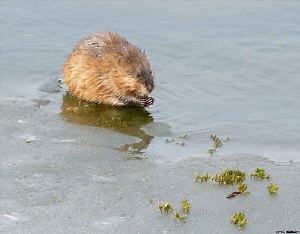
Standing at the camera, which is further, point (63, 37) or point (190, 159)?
point (63, 37)

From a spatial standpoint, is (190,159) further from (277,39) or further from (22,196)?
(277,39)

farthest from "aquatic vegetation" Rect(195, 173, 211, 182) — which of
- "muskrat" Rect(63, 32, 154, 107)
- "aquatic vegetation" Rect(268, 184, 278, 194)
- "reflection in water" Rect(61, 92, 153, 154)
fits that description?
"muskrat" Rect(63, 32, 154, 107)

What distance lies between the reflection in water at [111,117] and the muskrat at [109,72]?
10cm

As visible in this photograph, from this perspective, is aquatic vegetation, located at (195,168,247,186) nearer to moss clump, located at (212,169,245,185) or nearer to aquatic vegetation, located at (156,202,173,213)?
moss clump, located at (212,169,245,185)

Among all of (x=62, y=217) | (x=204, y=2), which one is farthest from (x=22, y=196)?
(x=204, y=2)

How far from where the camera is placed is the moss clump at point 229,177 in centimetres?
686

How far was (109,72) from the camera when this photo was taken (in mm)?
9211

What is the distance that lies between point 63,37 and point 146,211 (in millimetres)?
5348

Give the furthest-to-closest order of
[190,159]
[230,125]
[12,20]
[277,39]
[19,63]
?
[12,20] < [277,39] < [19,63] < [230,125] < [190,159]

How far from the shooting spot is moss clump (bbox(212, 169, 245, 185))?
686 centimetres

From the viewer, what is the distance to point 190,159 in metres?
7.45

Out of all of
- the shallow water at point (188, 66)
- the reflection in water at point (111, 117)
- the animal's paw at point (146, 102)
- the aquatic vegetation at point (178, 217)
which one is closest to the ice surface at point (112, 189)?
the aquatic vegetation at point (178, 217)

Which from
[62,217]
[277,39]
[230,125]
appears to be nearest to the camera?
[62,217]

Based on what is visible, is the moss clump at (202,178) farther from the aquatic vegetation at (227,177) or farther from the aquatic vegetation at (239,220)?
the aquatic vegetation at (239,220)
